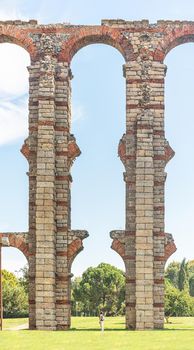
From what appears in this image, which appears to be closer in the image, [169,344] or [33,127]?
[169,344]

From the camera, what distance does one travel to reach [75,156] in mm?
31938

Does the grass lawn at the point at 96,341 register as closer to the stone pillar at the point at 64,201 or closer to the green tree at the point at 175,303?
the stone pillar at the point at 64,201

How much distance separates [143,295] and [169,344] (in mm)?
7991

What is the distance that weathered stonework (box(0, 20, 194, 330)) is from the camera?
1198 inches

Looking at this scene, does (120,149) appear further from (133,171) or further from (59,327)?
(59,327)

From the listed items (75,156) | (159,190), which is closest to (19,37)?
(75,156)

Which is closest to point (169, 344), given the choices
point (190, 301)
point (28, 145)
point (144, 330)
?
point (144, 330)

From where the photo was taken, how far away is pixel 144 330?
1178 inches

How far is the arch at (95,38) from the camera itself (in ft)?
105

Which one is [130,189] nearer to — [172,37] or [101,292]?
[172,37]

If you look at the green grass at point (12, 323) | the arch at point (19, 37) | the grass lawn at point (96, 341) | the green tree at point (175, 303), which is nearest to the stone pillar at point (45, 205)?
the arch at point (19, 37)

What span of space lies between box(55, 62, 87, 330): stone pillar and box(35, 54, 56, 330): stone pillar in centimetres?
46

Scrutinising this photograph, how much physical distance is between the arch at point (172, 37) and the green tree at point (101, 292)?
37321 mm

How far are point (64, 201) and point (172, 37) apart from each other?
340 inches
